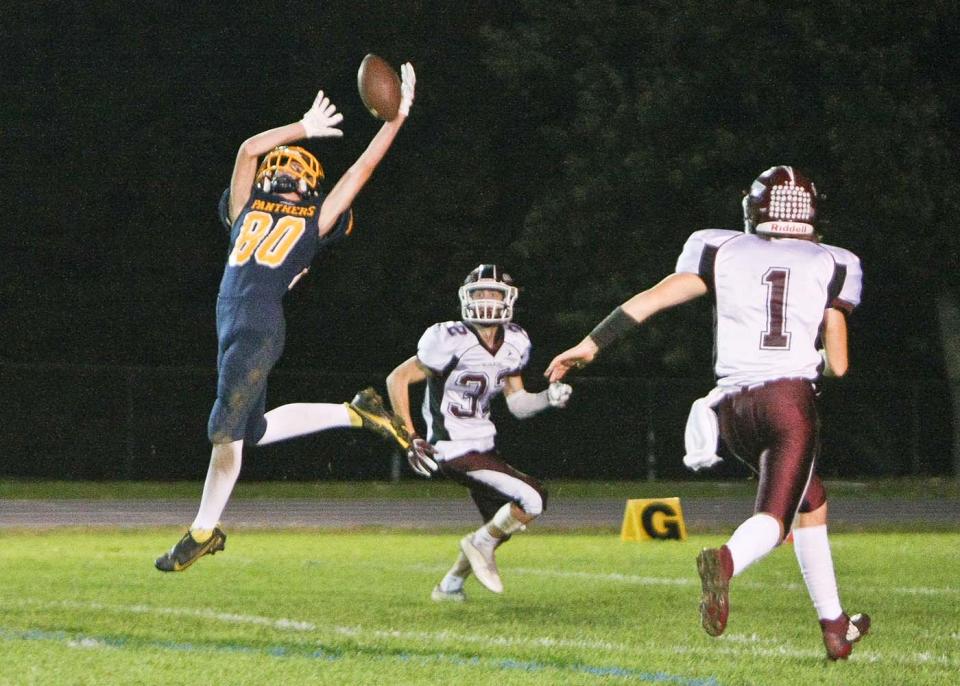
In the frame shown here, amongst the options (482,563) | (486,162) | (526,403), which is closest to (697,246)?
(526,403)

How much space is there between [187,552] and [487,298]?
3.16 meters

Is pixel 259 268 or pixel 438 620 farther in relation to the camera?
pixel 438 620

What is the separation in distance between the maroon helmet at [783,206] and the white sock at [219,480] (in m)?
2.42

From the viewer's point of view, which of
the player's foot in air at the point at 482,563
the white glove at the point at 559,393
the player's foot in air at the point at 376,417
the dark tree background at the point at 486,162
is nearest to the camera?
the white glove at the point at 559,393

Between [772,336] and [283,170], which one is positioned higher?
[283,170]

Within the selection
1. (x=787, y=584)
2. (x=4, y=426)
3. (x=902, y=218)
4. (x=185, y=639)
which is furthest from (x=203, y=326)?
(x=185, y=639)

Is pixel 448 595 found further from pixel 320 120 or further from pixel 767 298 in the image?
pixel 767 298

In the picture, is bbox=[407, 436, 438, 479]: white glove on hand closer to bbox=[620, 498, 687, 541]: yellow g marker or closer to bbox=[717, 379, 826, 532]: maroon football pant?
bbox=[717, 379, 826, 532]: maroon football pant

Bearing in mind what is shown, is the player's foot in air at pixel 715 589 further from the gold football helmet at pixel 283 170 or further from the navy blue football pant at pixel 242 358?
the gold football helmet at pixel 283 170

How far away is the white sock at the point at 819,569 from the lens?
7.49 metres

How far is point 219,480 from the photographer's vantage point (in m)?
8.09

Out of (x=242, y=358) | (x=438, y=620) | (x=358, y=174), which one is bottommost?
(x=438, y=620)

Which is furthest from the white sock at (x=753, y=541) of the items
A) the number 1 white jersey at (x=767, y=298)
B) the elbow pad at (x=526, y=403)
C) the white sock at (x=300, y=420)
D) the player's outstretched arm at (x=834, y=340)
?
the elbow pad at (x=526, y=403)

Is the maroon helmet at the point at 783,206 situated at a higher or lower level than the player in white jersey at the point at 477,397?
higher
